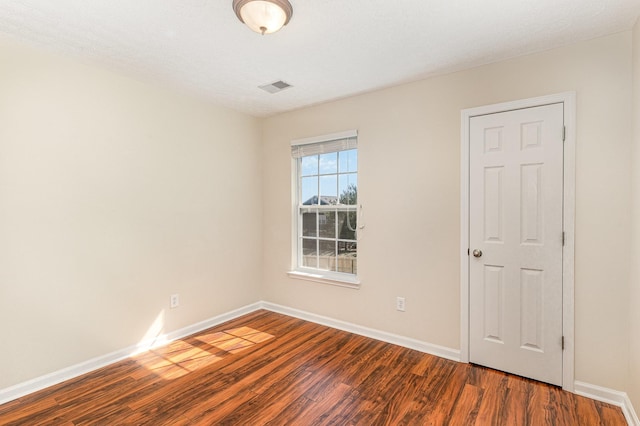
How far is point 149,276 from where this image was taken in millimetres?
2982

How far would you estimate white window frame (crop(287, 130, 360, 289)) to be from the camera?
3.38m

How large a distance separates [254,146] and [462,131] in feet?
8.19

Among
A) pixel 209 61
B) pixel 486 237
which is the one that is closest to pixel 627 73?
pixel 486 237

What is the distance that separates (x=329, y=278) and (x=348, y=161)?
1.35m

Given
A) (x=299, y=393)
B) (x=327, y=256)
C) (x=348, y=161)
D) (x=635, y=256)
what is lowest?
(x=299, y=393)

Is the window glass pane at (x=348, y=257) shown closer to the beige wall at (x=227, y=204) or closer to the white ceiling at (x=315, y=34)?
the beige wall at (x=227, y=204)

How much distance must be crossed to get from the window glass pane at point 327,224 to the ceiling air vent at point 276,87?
4.82 ft

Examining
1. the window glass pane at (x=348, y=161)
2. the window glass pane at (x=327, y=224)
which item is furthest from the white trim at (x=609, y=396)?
the window glass pane at (x=348, y=161)

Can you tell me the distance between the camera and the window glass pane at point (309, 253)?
384 cm

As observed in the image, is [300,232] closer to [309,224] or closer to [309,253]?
[309,224]

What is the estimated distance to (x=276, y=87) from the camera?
3.06 metres

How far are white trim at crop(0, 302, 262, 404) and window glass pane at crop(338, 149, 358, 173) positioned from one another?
2226mm

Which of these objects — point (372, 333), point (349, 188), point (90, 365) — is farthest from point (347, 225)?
point (90, 365)

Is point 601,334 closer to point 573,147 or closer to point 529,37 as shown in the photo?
point 573,147
